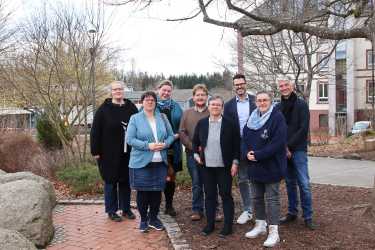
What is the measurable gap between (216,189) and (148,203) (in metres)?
0.97

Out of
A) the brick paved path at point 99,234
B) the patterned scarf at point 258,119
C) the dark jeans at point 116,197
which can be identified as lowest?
the brick paved path at point 99,234

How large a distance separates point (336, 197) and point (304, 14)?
3.44 m

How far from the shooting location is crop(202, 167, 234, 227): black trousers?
228 inches

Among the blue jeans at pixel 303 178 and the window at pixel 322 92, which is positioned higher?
the window at pixel 322 92

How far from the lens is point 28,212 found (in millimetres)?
5590

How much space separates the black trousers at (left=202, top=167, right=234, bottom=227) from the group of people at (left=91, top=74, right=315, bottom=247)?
12 millimetres

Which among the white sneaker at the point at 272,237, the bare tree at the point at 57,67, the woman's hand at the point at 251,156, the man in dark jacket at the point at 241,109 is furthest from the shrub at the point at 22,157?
the white sneaker at the point at 272,237

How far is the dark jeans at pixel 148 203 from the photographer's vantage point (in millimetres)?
6176

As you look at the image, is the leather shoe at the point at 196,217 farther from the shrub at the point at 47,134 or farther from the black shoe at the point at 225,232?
the shrub at the point at 47,134

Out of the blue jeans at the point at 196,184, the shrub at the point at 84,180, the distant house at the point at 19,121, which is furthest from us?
the distant house at the point at 19,121

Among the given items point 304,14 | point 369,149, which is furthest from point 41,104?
point 369,149

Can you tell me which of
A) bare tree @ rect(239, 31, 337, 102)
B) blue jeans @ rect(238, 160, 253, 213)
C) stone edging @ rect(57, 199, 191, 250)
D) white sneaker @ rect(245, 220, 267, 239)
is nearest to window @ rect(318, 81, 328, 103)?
bare tree @ rect(239, 31, 337, 102)

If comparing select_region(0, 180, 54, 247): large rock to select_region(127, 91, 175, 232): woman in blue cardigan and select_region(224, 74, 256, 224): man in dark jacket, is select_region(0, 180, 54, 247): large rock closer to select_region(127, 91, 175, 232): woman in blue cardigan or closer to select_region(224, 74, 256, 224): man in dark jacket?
select_region(127, 91, 175, 232): woman in blue cardigan

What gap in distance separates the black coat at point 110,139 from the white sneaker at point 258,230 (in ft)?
6.73
